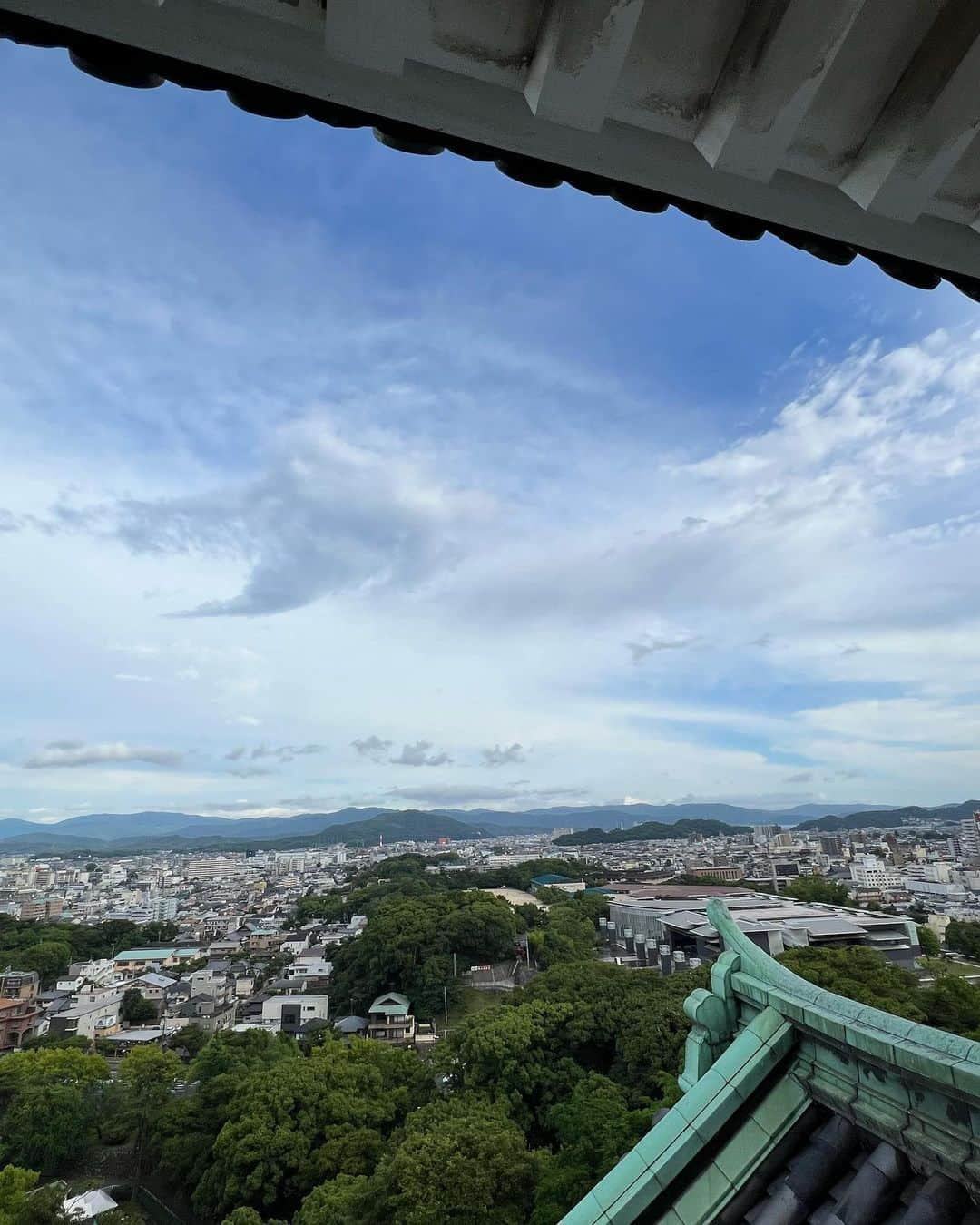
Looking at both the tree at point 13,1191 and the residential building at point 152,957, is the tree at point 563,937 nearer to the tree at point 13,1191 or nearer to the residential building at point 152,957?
the tree at point 13,1191

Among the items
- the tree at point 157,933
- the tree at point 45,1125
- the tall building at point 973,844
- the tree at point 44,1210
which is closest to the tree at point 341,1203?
the tree at point 44,1210

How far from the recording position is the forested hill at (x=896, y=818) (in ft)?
507

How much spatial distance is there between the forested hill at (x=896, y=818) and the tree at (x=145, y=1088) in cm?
15265

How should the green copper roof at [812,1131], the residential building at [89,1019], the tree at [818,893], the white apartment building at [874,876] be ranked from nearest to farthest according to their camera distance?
the green copper roof at [812,1131]
the residential building at [89,1019]
the tree at [818,893]
the white apartment building at [874,876]

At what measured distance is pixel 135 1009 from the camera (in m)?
31.6

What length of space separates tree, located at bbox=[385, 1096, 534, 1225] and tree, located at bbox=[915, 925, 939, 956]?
28.2 metres

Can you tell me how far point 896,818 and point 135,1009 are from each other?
586ft

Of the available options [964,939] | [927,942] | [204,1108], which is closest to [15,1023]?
[204,1108]

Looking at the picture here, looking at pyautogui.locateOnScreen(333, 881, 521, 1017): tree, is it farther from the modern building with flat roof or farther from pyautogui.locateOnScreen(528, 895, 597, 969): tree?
the modern building with flat roof

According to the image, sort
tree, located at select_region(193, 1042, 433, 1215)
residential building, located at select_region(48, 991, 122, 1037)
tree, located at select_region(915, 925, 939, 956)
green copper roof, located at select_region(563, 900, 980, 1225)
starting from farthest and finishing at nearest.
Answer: tree, located at select_region(915, 925, 939, 956)
residential building, located at select_region(48, 991, 122, 1037)
tree, located at select_region(193, 1042, 433, 1215)
green copper roof, located at select_region(563, 900, 980, 1225)

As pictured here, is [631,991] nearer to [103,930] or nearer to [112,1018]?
[112,1018]

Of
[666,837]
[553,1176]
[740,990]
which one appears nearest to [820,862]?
[666,837]

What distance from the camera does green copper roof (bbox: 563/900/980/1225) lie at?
5.01ft

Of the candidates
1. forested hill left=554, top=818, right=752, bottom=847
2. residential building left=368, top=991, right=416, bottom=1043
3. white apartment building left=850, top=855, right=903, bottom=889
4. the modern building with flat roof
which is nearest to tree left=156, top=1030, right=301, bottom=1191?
residential building left=368, top=991, right=416, bottom=1043
